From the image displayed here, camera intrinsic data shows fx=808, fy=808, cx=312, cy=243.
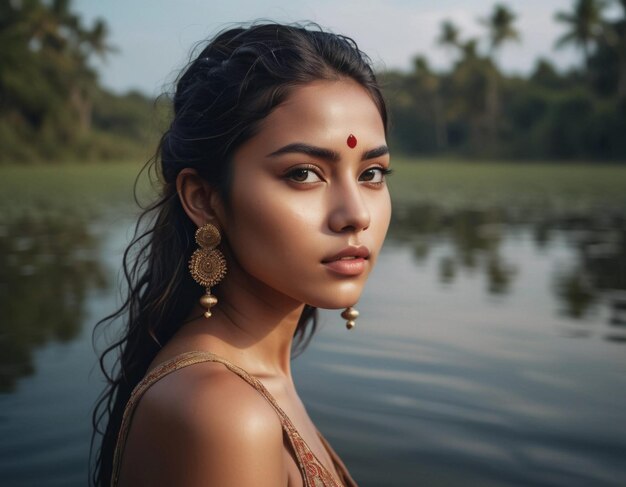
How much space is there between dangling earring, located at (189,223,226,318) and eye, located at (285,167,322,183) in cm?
24

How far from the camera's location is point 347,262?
6.16ft

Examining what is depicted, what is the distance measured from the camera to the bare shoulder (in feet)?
4.98

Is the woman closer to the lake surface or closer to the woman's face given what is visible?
the woman's face

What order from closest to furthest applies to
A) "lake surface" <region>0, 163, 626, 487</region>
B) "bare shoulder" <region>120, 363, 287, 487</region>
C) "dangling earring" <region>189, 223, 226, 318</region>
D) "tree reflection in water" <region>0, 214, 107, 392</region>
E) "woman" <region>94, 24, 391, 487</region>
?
"bare shoulder" <region>120, 363, 287, 487</region>, "woman" <region>94, 24, 391, 487</region>, "dangling earring" <region>189, 223, 226, 318</region>, "lake surface" <region>0, 163, 626, 487</region>, "tree reflection in water" <region>0, 214, 107, 392</region>

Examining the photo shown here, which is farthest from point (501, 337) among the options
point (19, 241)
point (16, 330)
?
point (19, 241)

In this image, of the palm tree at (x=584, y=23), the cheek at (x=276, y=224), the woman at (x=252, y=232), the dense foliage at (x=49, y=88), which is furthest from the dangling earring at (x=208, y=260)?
the palm tree at (x=584, y=23)

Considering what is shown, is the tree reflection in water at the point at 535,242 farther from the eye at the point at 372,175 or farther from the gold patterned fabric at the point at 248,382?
the gold patterned fabric at the point at 248,382

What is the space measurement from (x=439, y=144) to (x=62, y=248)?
74.9 meters

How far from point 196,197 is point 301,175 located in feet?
1.00

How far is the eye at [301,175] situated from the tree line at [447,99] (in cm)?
3537

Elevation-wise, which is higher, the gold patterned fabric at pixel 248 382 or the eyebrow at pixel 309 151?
the eyebrow at pixel 309 151

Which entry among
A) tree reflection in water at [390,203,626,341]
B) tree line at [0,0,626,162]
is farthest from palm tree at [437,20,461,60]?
tree reflection in water at [390,203,626,341]

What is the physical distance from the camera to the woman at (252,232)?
1681 mm

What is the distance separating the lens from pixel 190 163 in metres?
2.02
